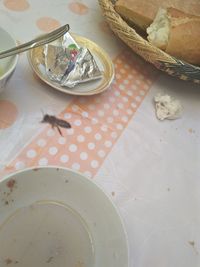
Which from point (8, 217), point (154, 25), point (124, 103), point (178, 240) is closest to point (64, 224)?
point (8, 217)

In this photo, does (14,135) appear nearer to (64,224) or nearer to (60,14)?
(64,224)

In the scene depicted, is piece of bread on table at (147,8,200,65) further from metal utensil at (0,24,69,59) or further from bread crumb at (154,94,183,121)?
metal utensil at (0,24,69,59)

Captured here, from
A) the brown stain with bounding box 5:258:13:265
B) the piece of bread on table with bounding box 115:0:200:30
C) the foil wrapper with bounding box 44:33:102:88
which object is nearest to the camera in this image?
the brown stain with bounding box 5:258:13:265

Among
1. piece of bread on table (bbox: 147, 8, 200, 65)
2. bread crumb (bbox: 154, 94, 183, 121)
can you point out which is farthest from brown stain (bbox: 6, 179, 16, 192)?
piece of bread on table (bbox: 147, 8, 200, 65)

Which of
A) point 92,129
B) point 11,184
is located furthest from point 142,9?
point 11,184

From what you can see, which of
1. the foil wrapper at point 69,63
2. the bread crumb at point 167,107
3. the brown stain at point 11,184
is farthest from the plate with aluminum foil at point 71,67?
the brown stain at point 11,184

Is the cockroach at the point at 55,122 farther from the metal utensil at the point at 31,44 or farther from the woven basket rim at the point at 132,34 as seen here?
the woven basket rim at the point at 132,34
